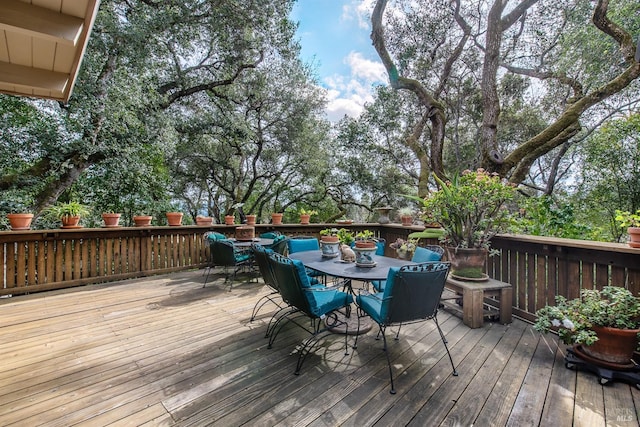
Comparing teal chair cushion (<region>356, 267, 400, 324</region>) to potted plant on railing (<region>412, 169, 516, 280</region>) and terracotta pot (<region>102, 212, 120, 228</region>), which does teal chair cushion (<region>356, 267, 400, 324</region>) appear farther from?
terracotta pot (<region>102, 212, 120, 228</region>)

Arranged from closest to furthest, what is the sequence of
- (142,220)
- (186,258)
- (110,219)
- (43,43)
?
(43,43)
(110,219)
(142,220)
(186,258)

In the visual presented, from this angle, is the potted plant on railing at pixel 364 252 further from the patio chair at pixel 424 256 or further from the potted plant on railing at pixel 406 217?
the potted plant on railing at pixel 406 217

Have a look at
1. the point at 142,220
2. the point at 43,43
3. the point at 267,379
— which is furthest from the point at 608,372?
the point at 142,220

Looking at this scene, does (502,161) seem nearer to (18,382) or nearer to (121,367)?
(121,367)

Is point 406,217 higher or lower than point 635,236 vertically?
higher

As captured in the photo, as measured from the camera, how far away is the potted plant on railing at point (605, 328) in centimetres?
205

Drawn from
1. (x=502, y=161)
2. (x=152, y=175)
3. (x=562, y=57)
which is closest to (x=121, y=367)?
(x=152, y=175)

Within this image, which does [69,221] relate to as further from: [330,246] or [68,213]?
[330,246]

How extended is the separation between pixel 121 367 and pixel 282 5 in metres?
7.05

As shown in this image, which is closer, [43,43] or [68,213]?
[43,43]

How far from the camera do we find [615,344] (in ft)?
6.75

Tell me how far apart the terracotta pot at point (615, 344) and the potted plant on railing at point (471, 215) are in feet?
3.74

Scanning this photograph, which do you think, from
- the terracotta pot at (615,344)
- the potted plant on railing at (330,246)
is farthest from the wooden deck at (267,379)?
the potted plant on railing at (330,246)

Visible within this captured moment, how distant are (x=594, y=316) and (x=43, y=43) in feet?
15.3
